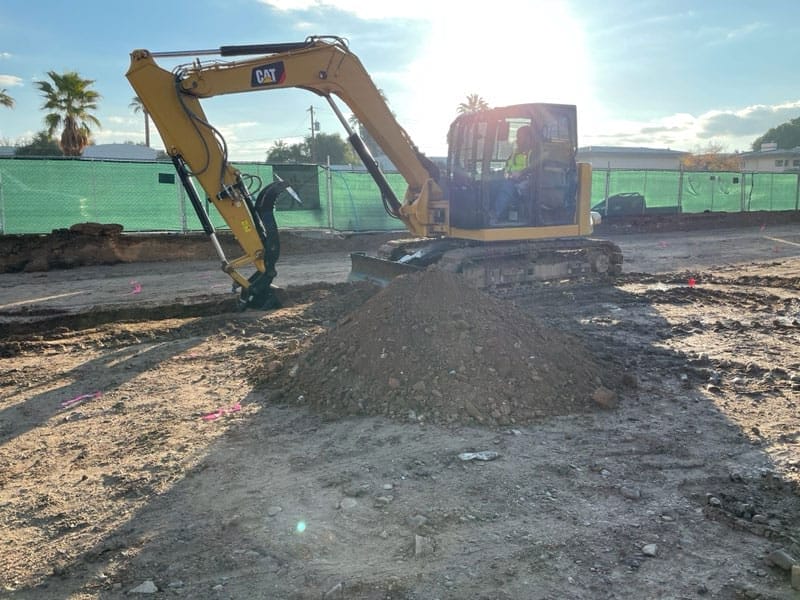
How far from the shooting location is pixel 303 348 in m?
6.41

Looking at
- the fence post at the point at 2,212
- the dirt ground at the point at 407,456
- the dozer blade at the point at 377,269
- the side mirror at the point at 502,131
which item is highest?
the side mirror at the point at 502,131

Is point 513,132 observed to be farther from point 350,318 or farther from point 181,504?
point 181,504

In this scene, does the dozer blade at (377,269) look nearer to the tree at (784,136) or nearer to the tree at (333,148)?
the tree at (333,148)

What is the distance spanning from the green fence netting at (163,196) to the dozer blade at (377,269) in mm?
2246

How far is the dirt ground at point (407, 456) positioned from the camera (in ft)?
10.1

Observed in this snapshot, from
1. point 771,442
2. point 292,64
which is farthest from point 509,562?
point 292,64

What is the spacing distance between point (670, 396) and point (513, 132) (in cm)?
576

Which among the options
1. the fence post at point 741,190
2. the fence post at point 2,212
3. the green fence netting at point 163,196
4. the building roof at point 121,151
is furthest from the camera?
the building roof at point 121,151

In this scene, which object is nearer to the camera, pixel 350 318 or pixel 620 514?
pixel 620 514

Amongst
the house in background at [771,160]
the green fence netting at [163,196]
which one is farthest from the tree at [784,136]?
the green fence netting at [163,196]

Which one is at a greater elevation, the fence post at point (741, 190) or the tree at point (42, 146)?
the tree at point (42, 146)

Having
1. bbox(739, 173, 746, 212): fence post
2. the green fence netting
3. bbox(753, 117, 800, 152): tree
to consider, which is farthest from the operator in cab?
bbox(753, 117, 800, 152): tree

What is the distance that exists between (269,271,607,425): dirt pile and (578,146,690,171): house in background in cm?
5393

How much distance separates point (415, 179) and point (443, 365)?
5869 mm
